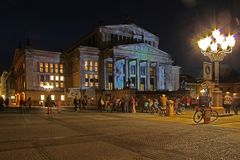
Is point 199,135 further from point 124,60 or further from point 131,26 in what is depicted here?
point 131,26

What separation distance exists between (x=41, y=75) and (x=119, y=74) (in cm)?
1681

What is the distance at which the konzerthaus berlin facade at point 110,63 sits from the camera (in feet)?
181

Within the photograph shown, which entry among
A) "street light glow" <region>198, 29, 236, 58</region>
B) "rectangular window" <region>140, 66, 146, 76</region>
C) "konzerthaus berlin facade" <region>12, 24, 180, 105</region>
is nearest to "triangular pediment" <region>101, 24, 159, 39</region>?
"konzerthaus berlin facade" <region>12, 24, 180, 105</region>

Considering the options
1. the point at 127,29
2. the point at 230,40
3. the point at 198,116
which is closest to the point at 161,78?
the point at 127,29

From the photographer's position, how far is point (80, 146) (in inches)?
401

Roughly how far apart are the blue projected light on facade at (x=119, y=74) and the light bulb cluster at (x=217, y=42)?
37562 millimetres

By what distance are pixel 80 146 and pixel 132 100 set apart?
69.7 ft

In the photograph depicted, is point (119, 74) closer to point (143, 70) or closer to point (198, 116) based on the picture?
point (143, 70)

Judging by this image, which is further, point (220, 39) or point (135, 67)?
point (135, 67)

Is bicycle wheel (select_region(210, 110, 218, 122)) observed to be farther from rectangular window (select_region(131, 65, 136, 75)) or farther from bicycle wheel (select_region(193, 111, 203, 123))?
rectangular window (select_region(131, 65, 136, 75))

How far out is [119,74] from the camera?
59344 millimetres

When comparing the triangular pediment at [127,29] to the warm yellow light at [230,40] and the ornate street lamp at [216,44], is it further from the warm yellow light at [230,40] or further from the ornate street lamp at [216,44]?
the warm yellow light at [230,40]

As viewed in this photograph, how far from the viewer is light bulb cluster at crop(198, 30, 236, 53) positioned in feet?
66.2

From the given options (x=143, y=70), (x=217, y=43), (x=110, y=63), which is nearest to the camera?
(x=217, y=43)
